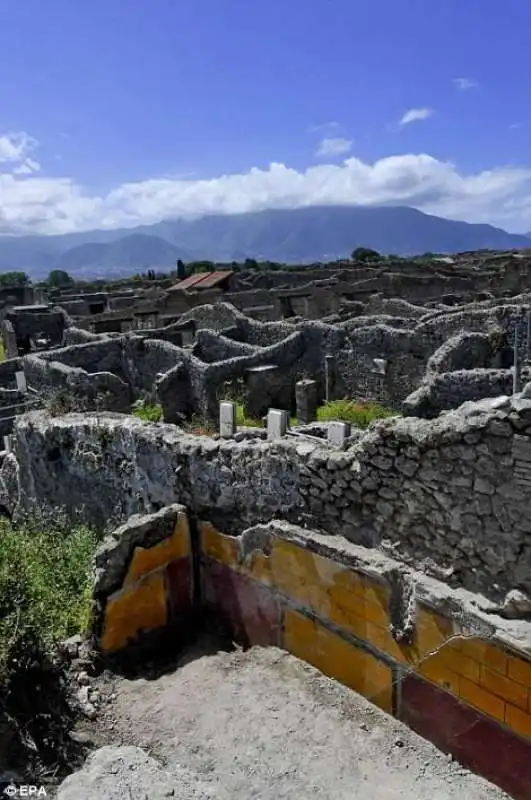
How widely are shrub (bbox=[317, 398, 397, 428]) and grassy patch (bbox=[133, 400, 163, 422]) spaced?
4.90 m

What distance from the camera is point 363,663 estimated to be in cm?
657

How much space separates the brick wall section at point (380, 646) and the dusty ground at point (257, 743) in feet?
0.70

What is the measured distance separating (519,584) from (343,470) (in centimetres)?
200

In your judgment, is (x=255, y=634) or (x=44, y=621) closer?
(x=44, y=621)

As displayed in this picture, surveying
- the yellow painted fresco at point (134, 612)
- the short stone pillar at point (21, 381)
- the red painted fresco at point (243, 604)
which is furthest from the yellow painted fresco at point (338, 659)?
the short stone pillar at point (21, 381)

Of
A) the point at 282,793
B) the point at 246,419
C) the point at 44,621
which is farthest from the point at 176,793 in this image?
the point at 246,419

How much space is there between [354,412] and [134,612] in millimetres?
10932

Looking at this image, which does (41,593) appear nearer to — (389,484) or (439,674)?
(389,484)

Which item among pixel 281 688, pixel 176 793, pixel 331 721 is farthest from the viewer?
pixel 281 688

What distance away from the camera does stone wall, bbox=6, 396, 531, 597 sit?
5832mm

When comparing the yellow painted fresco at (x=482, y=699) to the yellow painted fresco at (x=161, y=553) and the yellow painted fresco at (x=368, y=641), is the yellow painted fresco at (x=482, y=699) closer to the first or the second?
the yellow painted fresco at (x=368, y=641)

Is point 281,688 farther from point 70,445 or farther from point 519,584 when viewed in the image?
point 70,445

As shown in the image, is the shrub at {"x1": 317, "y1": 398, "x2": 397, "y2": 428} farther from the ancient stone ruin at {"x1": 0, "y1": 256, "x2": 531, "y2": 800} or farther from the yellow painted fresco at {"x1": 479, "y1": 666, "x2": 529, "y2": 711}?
the yellow painted fresco at {"x1": 479, "y1": 666, "x2": 529, "y2": 711}

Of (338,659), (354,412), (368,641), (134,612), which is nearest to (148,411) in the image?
(354,412)
